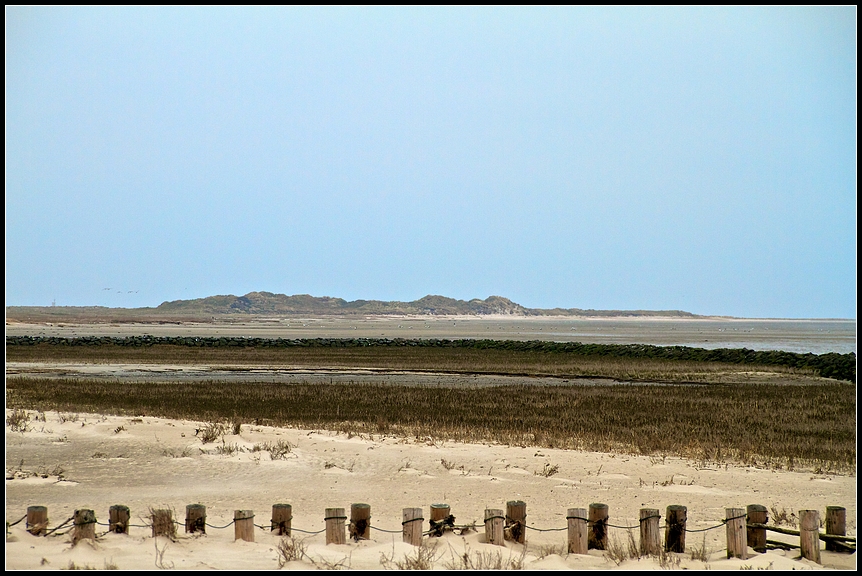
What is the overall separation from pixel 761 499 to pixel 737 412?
38.0ft

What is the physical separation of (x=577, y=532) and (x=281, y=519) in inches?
109

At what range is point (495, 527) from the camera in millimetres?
7207

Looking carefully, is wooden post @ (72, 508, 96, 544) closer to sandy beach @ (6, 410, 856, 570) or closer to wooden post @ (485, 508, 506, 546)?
sandy beach @ (6, 410, 856, 570)

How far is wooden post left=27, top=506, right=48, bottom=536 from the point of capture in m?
7.21

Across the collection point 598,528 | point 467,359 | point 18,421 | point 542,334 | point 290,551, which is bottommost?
point 542,334

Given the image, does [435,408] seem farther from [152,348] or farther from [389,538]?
[152,348]

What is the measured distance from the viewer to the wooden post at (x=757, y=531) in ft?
23.8

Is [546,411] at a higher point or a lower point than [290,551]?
lower

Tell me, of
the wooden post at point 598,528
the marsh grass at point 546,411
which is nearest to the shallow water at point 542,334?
the marsh grass at point 546,411

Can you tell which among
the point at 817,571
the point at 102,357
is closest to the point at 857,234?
the point at 817,571

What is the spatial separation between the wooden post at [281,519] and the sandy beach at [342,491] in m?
0.09

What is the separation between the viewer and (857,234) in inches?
278

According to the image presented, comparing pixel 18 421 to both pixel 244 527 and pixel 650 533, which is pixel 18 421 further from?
pixel 650 533

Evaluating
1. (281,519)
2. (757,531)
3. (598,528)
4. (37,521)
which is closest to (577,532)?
(598,528)
